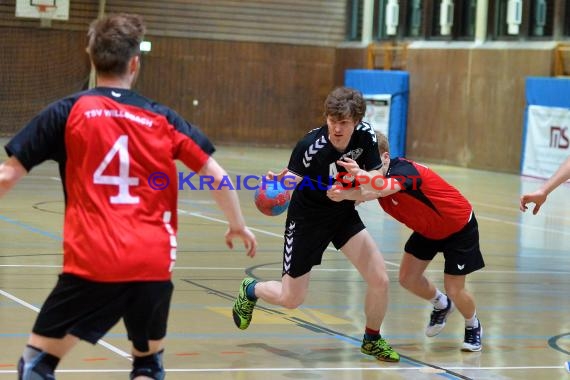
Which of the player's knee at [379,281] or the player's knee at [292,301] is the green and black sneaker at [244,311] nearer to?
the player's knee at [292,301]

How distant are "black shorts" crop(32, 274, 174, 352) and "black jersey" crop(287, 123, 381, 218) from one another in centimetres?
280

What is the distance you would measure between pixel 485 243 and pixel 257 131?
63.4 feet

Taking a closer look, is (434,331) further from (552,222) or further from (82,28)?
(82,28)

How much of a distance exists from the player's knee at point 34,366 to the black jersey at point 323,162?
3054 mm

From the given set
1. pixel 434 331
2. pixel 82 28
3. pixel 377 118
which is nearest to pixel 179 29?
pixel 82 28

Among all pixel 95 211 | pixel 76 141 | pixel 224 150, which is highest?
pixel 76 141

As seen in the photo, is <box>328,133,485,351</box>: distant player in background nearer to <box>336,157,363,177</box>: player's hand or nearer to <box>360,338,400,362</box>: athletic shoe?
<box>336,157,363,177</box>: player's hand

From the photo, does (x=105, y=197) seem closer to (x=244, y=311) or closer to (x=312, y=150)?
(x=312, y=150)

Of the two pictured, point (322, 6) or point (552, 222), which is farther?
point (322, 6)

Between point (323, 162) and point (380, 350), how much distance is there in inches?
49.4

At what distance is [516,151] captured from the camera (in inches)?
1027

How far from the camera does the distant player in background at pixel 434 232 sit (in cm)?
700

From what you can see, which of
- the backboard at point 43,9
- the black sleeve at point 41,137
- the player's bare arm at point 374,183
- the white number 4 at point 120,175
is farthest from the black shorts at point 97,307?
the backboard at point 43,9

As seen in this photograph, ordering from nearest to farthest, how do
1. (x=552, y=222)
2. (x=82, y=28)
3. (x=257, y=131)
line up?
(x=552, y=222) → (x=82, y=28) → (x=257, y=131)
